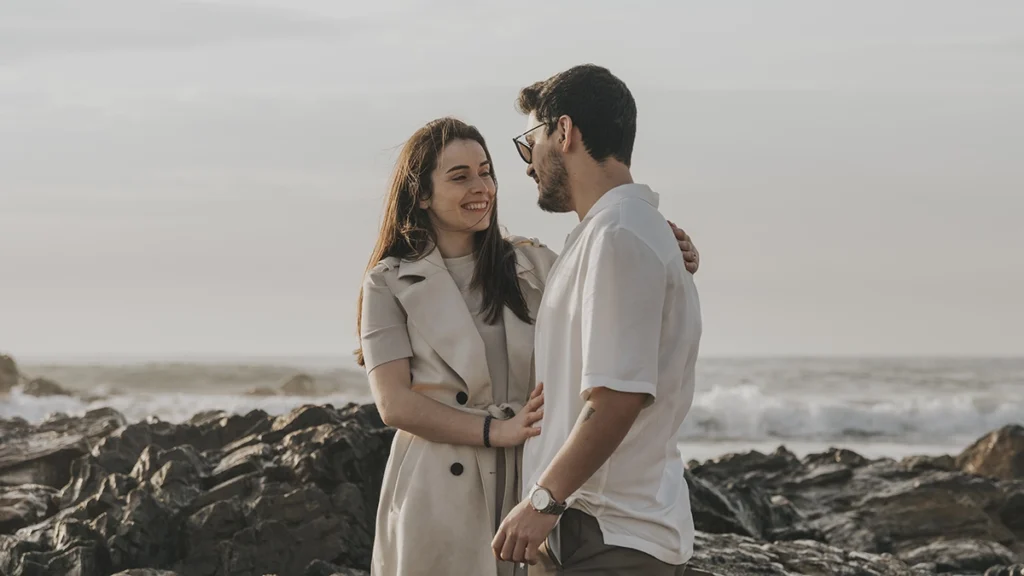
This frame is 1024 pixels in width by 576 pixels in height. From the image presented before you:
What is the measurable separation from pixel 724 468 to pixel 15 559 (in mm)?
6842

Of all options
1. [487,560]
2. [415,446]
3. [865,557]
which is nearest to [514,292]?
[415,446]

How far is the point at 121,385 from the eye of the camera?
42.3 m

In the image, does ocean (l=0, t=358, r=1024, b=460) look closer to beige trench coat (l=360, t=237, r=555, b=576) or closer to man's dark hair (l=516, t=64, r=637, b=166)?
beige trench coat (l=360, t=237, r=555, b=576)

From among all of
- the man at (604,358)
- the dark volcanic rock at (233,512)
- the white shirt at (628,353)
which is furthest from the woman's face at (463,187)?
the dark volcanic rock at (233,512)

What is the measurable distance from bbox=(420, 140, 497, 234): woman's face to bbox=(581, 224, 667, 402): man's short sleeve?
1.29 meters

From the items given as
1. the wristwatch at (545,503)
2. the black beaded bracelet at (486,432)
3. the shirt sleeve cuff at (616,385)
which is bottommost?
the wristwatch at (545,503)

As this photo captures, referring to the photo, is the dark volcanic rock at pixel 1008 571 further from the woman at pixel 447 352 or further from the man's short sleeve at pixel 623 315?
the man's short sleeve at pixel 623 315

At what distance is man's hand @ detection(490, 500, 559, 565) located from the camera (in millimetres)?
3291

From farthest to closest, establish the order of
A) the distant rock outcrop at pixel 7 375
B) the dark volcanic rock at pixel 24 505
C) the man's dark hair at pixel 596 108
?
the distant rock outcrop at pixel 7 375 → the dark volcanic rock at pixel 24 505 → the man's dark hair at pixel 596 108

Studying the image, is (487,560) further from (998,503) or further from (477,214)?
(998,503)

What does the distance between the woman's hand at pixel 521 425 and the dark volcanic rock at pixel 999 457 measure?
10591mm

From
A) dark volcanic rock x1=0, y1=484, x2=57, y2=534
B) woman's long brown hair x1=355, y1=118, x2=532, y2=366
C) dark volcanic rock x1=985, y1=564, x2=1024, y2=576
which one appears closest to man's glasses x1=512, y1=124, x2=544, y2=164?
woman's long brown hair x1=355, y1=118, x2=532, y2=366

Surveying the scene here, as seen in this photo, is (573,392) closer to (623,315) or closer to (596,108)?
(623,315)

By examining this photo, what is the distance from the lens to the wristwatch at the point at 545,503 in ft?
10.7
